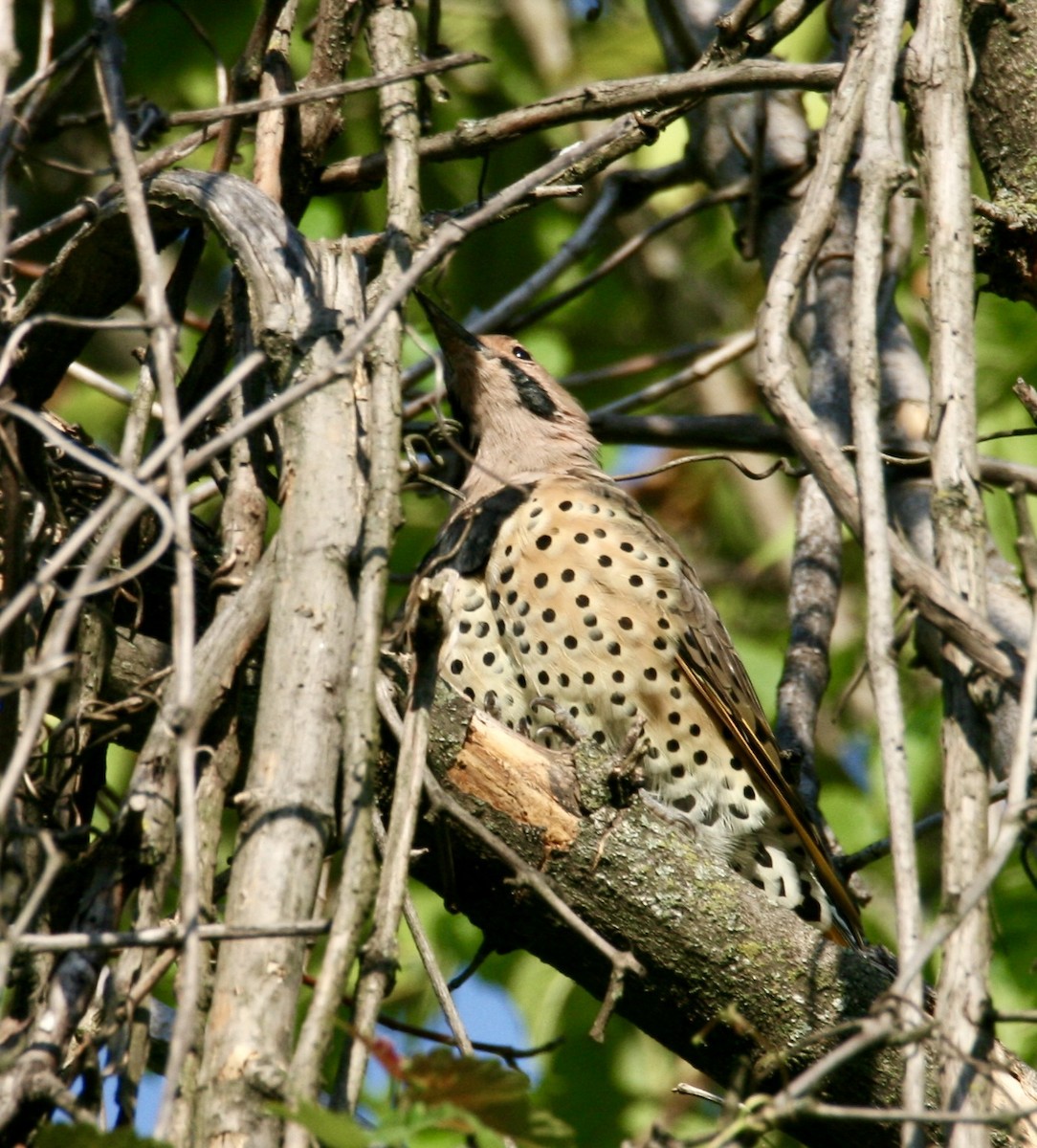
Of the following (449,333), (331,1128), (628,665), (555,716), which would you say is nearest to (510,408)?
(449,333)

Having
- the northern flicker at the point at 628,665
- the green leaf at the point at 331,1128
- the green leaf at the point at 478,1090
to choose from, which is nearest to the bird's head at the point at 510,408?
the northern flicker at the point at 628,665

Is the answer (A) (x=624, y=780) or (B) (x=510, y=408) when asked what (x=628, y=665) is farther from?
(B) (x=510, y=408)

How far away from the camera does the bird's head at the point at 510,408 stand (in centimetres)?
606

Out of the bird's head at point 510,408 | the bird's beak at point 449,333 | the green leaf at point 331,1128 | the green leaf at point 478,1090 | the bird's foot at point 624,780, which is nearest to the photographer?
the green leaf at point 331,1128

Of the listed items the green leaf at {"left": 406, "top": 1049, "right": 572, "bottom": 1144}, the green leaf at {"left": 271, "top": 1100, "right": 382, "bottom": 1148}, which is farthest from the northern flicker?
the green leaf at {"left": 271, "top": 1100, "right": 382, "bottom": 1148}

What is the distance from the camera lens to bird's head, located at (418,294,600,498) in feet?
19.9

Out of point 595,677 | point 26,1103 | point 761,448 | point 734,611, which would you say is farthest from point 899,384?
point 26,1103

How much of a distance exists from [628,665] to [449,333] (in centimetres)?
172

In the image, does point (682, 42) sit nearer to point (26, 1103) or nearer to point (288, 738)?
point (288, 738)

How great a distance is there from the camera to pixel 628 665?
16.0 ft

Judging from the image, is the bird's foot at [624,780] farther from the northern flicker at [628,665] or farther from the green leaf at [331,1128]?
the green leaf at [331,1128]

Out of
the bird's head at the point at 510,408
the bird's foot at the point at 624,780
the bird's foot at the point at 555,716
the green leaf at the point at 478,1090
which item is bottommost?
the green leaf at the point at 478,1090

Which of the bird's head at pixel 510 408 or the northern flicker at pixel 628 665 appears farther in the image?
the bird's head at pixel 510 408

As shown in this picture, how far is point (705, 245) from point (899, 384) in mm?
2586
